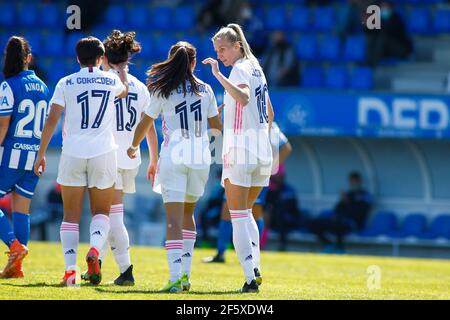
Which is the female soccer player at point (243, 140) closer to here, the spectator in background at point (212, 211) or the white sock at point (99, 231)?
the white sock at point (99, 231)

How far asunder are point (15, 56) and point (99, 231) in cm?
208

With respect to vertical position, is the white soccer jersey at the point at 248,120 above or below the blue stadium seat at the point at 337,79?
below

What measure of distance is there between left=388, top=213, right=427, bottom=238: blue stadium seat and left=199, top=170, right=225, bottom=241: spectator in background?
3.27 meters

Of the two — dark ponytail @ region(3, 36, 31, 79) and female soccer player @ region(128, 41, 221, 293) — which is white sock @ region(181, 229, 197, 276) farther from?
dark ponytail @ region(3, 36, 31, 79)

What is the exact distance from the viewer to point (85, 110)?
891cm

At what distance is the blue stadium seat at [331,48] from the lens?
20781mm

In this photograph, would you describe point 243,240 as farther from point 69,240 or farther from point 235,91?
point 69,240

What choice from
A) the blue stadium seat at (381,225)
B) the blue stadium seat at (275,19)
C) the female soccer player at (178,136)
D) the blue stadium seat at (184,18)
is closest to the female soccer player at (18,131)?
the female soccer player at (178,136)

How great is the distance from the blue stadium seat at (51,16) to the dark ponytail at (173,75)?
15.2m

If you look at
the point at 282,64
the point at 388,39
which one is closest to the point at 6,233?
the point at 282,64

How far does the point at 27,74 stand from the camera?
9977 millimetres

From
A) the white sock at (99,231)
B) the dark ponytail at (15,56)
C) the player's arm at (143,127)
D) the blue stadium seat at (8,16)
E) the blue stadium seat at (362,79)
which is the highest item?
the blue stadium seat at (8,16)
